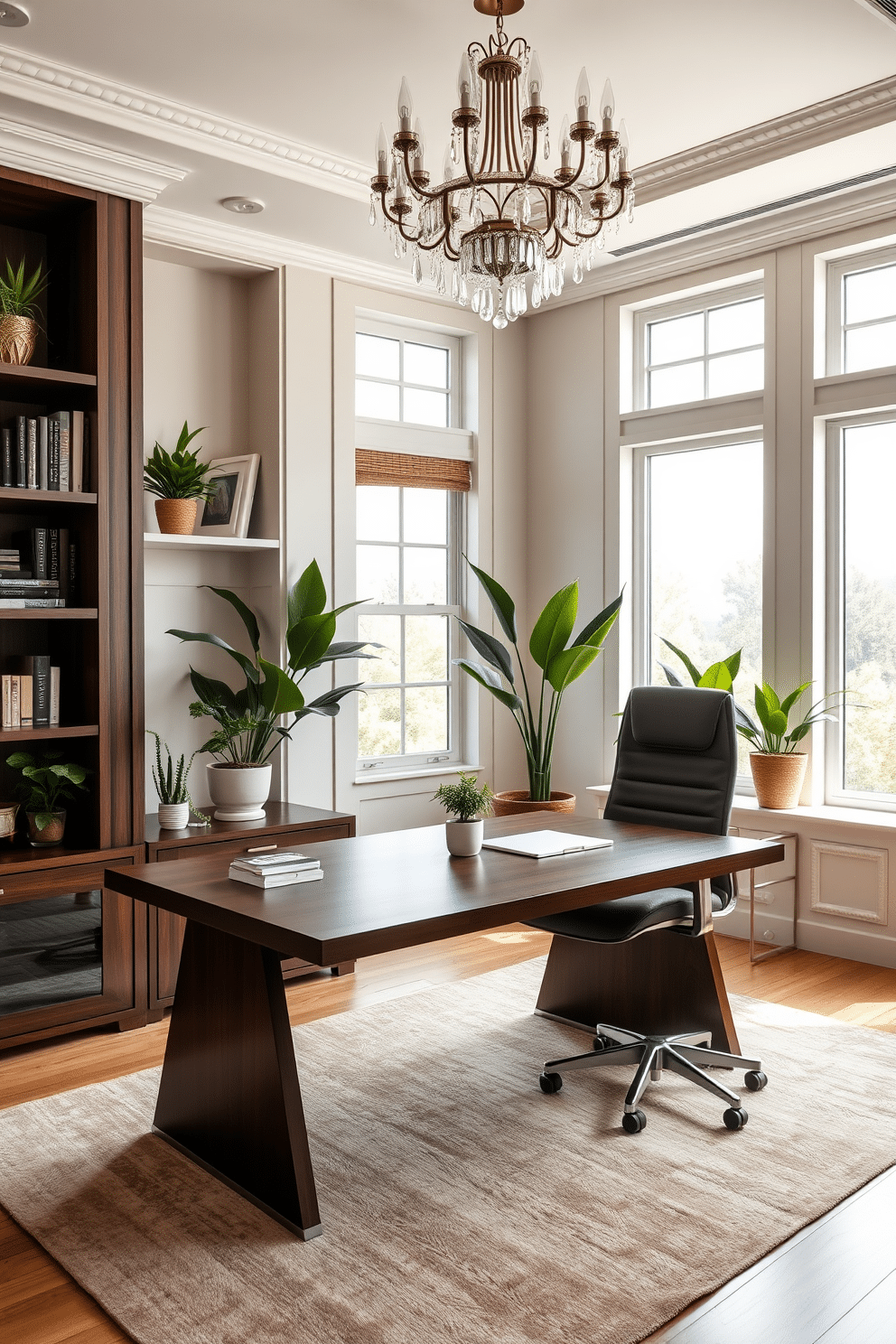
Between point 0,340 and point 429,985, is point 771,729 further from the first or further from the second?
point 0,340

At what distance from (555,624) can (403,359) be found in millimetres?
1507

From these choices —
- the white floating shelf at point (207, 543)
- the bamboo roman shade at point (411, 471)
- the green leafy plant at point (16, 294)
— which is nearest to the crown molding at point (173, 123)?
the green leafy plant at point (16, 294)

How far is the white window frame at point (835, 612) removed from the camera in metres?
4.57

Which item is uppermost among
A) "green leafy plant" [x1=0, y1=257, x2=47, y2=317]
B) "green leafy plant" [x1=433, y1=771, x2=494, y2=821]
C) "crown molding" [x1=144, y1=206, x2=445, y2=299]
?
"crown molding" [x1=144, y1=206, x2=445, y2=299]

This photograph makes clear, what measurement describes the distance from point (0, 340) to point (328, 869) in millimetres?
2021

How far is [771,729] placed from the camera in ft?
14.7

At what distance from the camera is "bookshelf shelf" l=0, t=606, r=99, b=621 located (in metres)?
3.49

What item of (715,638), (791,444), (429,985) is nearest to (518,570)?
(715,638)

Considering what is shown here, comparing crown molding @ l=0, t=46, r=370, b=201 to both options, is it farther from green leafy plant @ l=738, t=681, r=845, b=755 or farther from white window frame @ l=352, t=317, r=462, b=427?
green leafy plant @ l=738, t=681, r=845, b=755

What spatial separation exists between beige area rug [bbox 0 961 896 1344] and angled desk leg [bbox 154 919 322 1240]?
0.06m

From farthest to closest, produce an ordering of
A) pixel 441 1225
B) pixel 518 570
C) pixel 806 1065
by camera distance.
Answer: pixel 518 570 < pixel 806 1065 < pixel 441 1225

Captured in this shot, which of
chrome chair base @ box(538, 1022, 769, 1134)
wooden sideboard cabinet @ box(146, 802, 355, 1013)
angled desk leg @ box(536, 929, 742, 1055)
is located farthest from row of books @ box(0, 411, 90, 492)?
chrome chair base @ box(538, 1022, 769, 1134)

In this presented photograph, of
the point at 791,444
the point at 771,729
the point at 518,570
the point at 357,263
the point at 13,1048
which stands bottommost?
the point at 13,1048

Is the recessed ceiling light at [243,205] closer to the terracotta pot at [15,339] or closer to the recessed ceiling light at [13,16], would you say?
the terracotta pot at [15,339]
